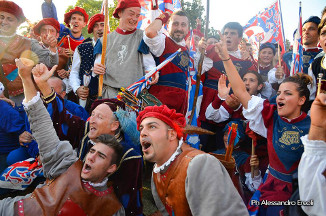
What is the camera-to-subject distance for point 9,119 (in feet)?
11.7

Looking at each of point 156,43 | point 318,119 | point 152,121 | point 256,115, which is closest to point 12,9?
point 156,43

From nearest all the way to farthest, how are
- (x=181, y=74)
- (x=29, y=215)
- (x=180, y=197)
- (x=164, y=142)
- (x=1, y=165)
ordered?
1. (x=180, y=197)
2. (x=164, y=142)
3. (x=29, y=215)
4. (x=1, y=165)
5. (x=181, y=74)

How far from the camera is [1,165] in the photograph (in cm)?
358

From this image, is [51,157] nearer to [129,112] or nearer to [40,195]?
[40,195]

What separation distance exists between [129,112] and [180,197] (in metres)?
1.58

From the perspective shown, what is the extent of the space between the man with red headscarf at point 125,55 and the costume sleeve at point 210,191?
7.83ft

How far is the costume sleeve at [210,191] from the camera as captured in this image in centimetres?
170

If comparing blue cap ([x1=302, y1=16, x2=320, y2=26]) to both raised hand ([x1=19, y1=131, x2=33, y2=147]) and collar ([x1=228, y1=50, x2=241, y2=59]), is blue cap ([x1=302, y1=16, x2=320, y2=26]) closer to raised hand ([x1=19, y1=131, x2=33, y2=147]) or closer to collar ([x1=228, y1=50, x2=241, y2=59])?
collar ([x1=228, y1=50, x2=241, y2=59])

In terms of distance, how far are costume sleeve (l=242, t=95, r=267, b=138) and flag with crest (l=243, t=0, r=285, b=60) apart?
12.5 feet

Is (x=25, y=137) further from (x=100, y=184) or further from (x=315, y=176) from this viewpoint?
(x=315, y=176)

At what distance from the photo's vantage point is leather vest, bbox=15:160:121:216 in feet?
7.80

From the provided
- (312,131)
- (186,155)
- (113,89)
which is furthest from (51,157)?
(312,131)

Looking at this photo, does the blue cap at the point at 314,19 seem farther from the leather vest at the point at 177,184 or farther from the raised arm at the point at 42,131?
the raised arm at the point at 42,131

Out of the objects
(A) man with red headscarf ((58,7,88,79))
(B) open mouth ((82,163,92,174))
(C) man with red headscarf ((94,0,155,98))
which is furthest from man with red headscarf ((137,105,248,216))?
(A) man with red headscarf ((58,7,88,79))
